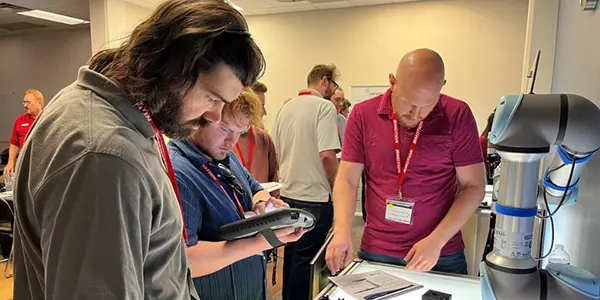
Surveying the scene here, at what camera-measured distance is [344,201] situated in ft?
5.05

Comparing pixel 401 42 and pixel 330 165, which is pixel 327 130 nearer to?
pixel 330 165

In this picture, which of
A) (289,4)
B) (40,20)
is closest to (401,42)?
(289,4)

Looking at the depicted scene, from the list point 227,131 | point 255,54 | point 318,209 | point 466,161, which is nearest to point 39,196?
point 255,54

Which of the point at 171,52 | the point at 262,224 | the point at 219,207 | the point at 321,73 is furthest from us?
the point at 321,73

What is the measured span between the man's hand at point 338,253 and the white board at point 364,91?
4500 mm

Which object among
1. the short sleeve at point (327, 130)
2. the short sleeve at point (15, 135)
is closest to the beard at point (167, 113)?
the short sleeve at point (327, 130)

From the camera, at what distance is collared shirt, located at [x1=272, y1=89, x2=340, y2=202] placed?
277cm

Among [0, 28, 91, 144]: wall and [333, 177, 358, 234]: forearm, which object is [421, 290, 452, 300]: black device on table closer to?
[333, 177, 358, 234]: forearm

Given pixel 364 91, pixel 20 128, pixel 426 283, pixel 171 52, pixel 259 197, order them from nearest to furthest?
pixel 171 52 → pixel 426 283 → pixel 259 197 → pixel 20 128 → pixel 364 91

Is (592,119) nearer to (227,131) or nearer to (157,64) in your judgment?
(157,64)

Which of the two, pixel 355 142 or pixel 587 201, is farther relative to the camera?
pixel 355 142

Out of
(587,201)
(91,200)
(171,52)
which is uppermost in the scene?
(171,52)

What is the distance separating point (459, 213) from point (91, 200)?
1.21m

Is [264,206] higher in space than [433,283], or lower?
higher
